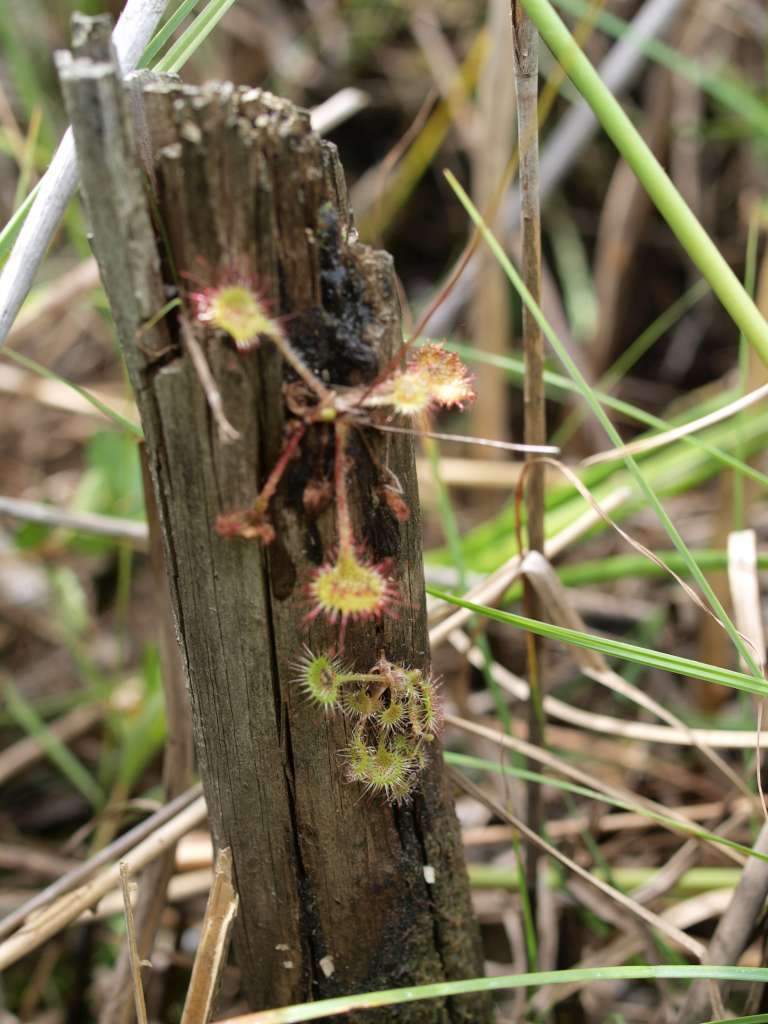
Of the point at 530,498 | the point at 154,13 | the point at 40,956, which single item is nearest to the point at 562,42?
the point at 154,13

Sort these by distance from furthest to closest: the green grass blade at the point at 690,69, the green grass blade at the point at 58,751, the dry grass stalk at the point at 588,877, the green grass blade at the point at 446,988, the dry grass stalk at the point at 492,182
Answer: the dry grass stalk at the point at 492,182 < the green grass blade at the point at 58,751 < the green grass blade at the point at 690,69 < the dry grass stalk at the point at 588,877 < the green grass blade at the point at 446,988

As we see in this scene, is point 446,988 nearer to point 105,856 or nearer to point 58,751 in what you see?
point 105,856

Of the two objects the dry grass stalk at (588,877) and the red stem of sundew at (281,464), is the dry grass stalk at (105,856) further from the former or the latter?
the red stem of sundew at (281,464)

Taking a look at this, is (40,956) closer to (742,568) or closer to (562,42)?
(742,568)

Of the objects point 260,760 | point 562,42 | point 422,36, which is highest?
point 422,36

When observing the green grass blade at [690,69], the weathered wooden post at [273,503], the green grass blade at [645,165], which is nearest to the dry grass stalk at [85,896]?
the weathered wooden post at [273,503]
